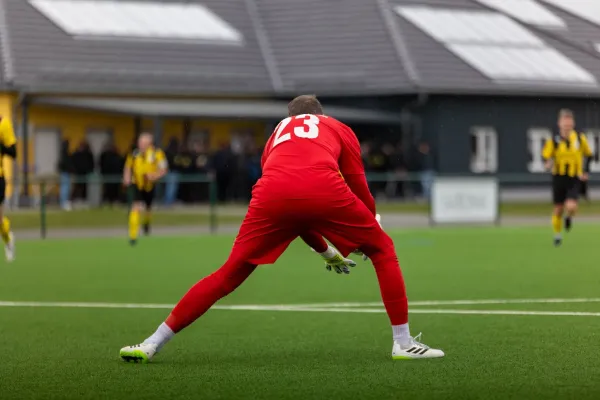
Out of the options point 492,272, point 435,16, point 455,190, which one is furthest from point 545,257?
point 435,16

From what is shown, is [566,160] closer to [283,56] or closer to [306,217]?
[306,217]

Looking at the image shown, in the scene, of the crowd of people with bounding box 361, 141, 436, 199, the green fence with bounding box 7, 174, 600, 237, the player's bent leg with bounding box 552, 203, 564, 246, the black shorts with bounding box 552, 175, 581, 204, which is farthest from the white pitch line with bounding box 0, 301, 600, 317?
the crowd of people with bounding box 361, 141, 436, 199

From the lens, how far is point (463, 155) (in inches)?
1889

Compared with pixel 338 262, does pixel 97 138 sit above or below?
above

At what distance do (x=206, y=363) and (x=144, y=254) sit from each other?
13027 millimetres

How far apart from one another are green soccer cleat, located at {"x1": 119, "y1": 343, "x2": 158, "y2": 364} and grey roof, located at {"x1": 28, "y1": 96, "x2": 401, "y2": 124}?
1301 inches

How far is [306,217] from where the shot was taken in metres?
8.62

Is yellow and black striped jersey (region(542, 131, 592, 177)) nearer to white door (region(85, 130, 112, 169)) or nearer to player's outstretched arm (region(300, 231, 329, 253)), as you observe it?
player's outstretched arm (region(300, 231, 329, 253))

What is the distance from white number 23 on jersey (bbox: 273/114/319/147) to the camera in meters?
8.80

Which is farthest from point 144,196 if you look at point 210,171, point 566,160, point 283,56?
point 283,56

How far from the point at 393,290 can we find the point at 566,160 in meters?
13.8

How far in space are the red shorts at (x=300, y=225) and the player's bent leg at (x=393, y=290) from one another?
0.08 metres

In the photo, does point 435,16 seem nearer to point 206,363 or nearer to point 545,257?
point 545,257

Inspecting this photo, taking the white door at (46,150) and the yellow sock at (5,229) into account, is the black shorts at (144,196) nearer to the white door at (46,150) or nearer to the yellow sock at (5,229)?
the yellow sock at (5,229)
